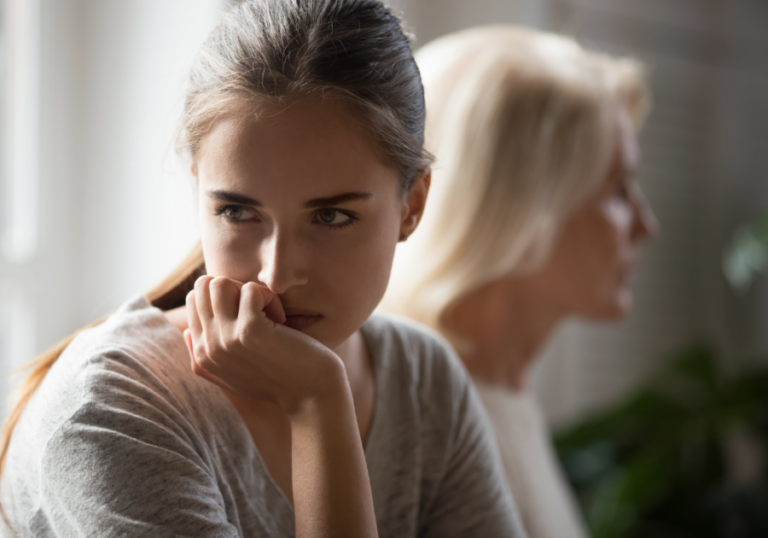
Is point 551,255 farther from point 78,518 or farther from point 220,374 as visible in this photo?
point 78,518

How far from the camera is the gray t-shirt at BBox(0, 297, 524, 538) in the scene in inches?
20.2

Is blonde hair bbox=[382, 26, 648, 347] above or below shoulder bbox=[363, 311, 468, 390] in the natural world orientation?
above

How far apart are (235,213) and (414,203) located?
166 millimetres

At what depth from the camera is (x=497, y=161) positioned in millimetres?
1168

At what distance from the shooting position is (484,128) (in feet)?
3.81

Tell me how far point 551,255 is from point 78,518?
3.16 feet

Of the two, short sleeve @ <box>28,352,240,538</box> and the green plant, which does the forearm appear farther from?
the green plant

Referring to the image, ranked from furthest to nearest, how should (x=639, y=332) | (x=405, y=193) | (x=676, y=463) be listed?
(x=639, y=332), (x=676, y=463), (x=405, y=193)

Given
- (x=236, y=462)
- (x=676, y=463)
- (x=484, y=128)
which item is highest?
(x=484, y=128)

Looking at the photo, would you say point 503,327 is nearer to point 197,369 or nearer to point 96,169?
point 197,369

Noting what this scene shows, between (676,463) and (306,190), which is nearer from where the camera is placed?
(306,190)

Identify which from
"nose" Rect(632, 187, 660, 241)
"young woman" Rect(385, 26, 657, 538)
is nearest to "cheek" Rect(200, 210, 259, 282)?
"young woman" Rect(385, 26, 657, 538)

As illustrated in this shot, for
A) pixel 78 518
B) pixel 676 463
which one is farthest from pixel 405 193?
pixel 676 463

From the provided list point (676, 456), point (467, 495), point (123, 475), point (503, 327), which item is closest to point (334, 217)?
point (123, 475)
